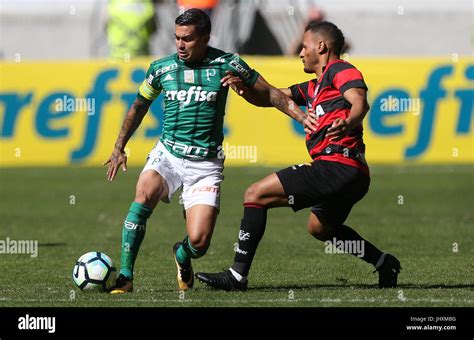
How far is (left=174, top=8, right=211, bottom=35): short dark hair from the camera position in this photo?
381 inches

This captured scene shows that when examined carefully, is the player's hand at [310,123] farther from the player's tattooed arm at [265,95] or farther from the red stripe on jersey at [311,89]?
the red stripe on jersey at [311,89]

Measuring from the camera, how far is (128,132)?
32.6ft

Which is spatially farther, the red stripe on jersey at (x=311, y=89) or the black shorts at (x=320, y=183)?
the red stripe on jersey at (x=311, y=89)

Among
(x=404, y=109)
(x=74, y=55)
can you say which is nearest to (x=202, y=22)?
(x=404, y=109)

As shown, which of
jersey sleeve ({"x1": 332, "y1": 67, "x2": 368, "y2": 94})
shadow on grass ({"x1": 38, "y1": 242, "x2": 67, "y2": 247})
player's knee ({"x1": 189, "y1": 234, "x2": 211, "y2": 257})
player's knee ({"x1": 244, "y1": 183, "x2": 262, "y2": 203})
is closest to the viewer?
jersey sleeve ({"x1": 332, "y1": 67, "x2": 368, "y2": 94})

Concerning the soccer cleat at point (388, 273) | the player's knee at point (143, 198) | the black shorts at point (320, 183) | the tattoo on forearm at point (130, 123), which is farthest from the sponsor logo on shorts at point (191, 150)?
the soccer cleat at point (388, 273)

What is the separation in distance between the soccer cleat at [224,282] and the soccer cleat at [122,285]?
1.94 ft

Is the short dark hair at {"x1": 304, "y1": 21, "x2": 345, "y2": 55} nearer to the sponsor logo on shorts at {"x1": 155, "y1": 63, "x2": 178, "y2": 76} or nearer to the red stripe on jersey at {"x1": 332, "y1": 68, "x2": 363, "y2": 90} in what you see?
the red stripe on jersey at {"x1": 332, "y1": 68, "x2": 363, "y2": 90}

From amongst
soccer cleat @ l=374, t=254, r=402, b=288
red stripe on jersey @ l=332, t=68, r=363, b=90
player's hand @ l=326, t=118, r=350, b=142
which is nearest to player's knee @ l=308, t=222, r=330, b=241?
soccer cleat @ l=374, t=254, r=402, b=288

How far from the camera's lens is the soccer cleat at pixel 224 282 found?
9578 mm

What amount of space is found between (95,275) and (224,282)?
104 centimetres

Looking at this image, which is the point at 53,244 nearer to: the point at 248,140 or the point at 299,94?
the point at 299,94

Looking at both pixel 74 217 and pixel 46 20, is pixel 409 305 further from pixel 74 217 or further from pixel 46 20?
pixel 46 20

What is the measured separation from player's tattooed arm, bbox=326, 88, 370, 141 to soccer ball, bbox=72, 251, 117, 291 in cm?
211
